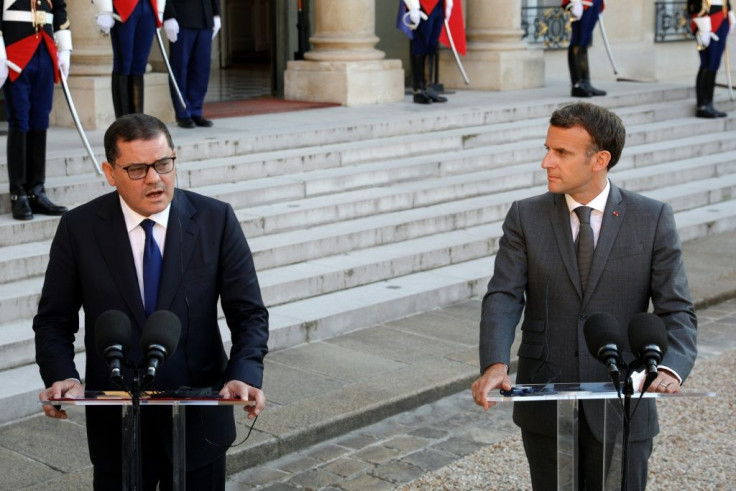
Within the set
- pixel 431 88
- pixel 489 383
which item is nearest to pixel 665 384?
pixel 489 383

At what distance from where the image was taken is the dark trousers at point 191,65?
35.5ft

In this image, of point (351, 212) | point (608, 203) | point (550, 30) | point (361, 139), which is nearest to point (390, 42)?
point (550, 30)

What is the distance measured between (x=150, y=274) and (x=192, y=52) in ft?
25.9

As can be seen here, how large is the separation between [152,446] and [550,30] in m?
15.0

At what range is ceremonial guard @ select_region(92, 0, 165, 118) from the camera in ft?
30.9

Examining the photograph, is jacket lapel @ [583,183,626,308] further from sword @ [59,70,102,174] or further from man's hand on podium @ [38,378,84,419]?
sword @ [59,70,102,174]

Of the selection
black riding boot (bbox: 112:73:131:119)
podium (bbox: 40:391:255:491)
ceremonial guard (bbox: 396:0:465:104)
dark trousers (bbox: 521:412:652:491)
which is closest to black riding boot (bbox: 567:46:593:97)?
ceremonial guard (bbox: 396:0:465:104)

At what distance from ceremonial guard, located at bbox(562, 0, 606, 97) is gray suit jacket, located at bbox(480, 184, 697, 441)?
10.4 m

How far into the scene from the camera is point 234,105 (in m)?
13.3

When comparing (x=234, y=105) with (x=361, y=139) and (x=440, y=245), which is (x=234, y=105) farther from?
(x=440, y=245)

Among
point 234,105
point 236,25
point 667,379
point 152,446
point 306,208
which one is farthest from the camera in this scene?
point 236,25

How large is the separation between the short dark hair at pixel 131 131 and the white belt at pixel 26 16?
4.76 m

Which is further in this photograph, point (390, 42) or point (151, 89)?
point (390, 42)

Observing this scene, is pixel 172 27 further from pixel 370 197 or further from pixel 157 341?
pixel 157 341
